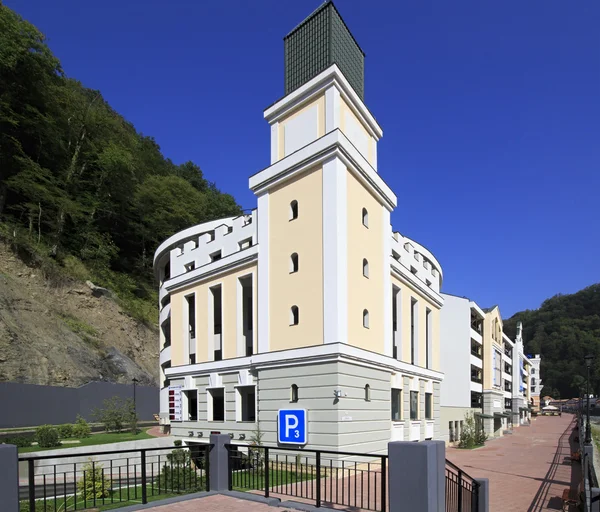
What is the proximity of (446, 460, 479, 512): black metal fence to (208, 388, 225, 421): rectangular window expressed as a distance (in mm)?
14403

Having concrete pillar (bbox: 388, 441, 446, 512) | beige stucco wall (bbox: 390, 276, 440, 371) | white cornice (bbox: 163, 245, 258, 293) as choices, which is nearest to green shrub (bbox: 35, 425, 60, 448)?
white cornice (bbox: 163, 245, 258, 293)

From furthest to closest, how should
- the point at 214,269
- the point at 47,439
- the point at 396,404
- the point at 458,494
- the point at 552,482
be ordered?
the point at 214,269, the point at 396,404, the point at 47,439, the point at 552,482, the point at 458,494

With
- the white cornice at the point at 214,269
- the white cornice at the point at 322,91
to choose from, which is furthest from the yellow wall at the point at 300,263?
the white cornice at the point at 322,91

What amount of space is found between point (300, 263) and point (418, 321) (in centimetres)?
1140

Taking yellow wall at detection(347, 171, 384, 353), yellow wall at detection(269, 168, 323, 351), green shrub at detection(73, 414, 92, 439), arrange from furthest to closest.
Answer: green shrub at detection(73, 414, 92, 439) → yellow wall at detection(347, 171, 384, 353) → yellow wall at detection(269, 168, 323, 351)

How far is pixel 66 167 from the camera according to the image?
4016cm

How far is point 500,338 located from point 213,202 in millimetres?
35404

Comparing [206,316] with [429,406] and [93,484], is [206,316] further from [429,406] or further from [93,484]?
[93,484]

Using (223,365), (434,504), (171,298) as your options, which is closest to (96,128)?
(171,298)

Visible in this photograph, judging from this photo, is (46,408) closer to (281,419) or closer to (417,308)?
(281,419)

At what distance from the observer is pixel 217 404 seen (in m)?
22.4

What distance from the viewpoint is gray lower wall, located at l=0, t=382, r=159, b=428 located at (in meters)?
24.4

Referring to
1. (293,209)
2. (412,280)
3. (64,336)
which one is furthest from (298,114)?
(64,336)

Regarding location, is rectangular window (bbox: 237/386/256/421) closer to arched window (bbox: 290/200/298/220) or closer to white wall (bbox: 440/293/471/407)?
arched window (bbox: 290/200/298/220)
